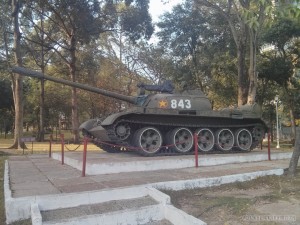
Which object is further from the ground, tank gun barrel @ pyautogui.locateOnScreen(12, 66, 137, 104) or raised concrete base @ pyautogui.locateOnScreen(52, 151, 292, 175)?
tank gun barrel @ pyautogui.locateOnScreen(12, 66, 137, 104)

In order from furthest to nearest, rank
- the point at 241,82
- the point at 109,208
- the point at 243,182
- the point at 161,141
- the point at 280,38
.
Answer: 1. the point at 280,38
2. the point at 241,82
3. the point at 161,141
4. the point at 243,182
5. the point at 109,208

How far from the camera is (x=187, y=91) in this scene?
14547 mm

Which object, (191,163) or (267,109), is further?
(267,109)

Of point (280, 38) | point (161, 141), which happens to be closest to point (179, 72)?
point (280, 38)

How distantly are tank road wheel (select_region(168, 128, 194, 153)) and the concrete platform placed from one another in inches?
61.3

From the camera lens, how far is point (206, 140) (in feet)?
45.9

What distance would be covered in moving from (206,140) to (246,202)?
271 inches

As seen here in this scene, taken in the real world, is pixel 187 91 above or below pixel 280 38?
below

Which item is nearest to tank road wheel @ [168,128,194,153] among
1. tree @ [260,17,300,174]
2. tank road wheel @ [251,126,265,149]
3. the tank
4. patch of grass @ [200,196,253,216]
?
the tank

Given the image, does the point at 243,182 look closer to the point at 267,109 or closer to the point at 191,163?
the point at 191,163

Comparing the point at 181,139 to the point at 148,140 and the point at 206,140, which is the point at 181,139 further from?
the point at 148,140

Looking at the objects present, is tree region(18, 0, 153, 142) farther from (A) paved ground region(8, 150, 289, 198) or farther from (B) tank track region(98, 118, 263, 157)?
(A) paved ground region(8, 150, 289, 198)

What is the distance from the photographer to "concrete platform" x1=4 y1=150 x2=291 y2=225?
6.58 meters

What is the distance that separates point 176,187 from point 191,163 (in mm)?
3397
